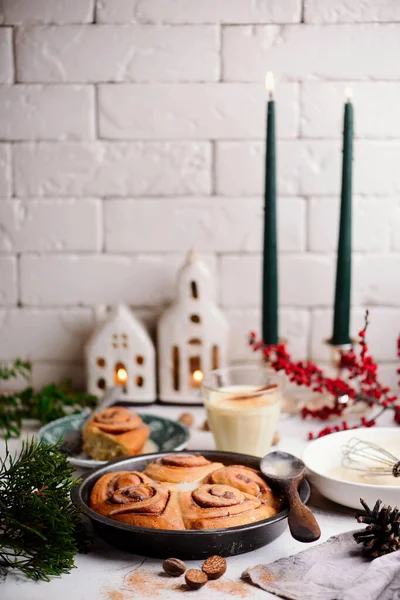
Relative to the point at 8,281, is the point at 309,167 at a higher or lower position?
higher

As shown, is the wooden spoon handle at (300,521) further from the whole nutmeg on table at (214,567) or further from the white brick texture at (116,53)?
the white brick texture at (116,53)

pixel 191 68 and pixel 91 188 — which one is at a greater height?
pixel 191 68

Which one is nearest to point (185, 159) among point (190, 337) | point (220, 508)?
point (190, 337)

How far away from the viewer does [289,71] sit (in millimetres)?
1344

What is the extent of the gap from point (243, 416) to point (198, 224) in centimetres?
46

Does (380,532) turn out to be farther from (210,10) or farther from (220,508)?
(210,10)

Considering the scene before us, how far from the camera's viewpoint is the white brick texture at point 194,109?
1.35 meters

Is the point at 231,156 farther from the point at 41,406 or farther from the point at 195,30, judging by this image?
the point at 41,406

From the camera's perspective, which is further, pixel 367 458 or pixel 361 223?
pixel 361 223

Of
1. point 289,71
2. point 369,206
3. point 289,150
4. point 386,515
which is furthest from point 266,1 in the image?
point 386,515

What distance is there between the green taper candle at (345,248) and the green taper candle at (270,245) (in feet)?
0.34

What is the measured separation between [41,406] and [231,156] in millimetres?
558

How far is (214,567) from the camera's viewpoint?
76cm

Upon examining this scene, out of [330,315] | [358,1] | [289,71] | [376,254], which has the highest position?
[358,1]
